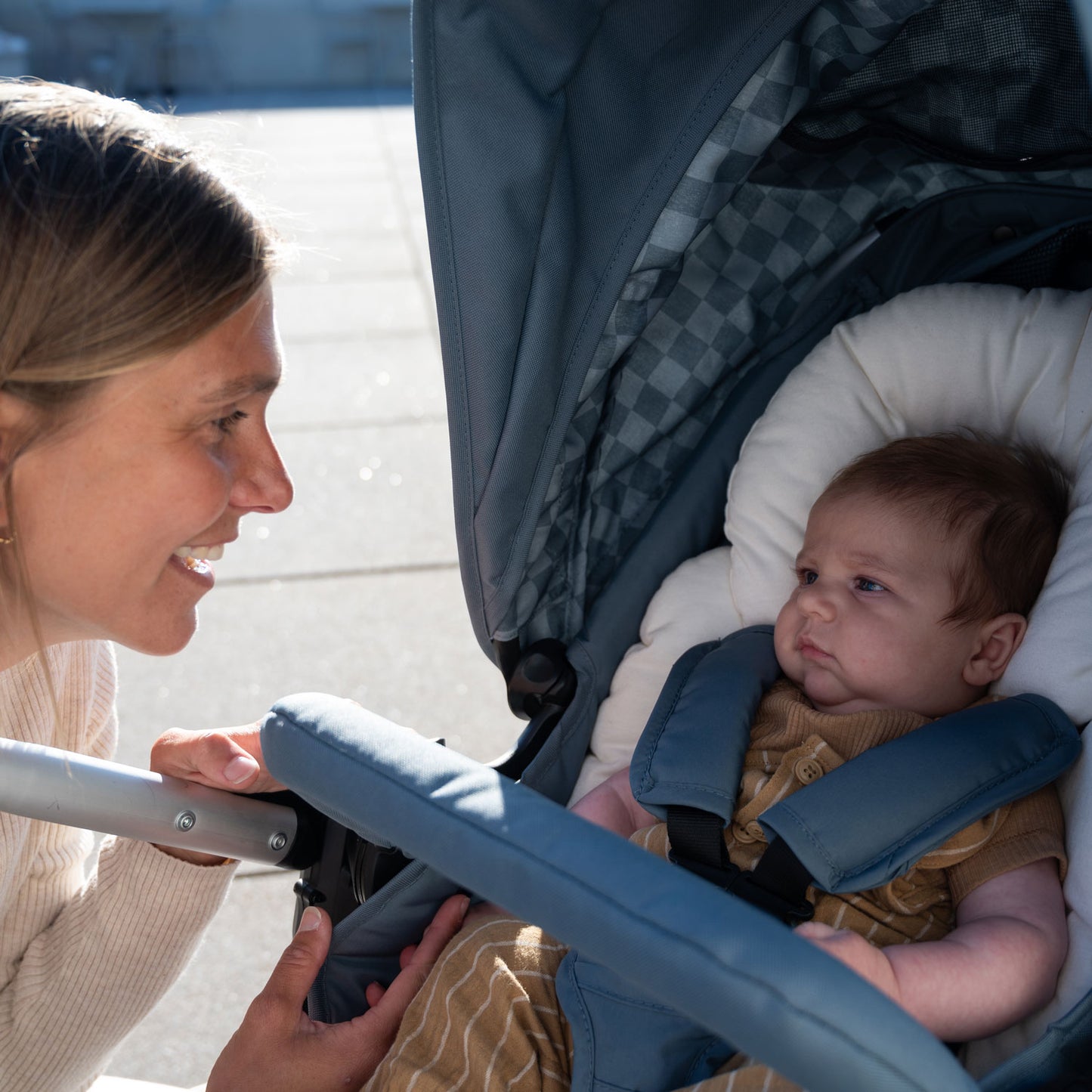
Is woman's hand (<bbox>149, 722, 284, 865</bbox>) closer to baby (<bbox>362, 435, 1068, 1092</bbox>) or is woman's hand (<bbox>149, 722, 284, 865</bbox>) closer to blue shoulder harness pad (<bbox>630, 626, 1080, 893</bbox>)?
baby (<bbox>362, 435, 1068, 1092</bbox>)

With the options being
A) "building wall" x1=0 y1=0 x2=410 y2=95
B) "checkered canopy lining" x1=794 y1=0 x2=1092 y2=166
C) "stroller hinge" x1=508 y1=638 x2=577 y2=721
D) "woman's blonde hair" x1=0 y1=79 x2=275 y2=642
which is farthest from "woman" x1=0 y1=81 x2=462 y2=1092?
"building wall" x1=0 y1=0 x2=410 y2=95

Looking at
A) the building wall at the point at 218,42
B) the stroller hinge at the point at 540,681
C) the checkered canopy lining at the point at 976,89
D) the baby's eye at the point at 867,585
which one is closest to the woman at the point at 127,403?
the stroller hinge at the point at 540,681

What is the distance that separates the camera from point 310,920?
1.12m

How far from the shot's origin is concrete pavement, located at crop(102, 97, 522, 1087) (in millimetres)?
1832

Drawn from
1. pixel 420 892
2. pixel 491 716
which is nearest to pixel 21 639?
pixel 420 892

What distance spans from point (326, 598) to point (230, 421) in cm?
169

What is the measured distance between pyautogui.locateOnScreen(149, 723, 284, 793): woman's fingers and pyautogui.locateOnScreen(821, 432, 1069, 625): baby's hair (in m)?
0.64

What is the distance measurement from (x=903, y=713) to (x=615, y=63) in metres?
0.65

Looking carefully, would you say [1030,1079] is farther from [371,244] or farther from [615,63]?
[371,244]

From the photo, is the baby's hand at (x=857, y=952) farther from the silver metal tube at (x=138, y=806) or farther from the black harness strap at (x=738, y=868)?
the silver metal tube at (x=138, y=806)

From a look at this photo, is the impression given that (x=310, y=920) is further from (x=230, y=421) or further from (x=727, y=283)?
(x=727, y=283)

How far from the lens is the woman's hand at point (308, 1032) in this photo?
1.02m

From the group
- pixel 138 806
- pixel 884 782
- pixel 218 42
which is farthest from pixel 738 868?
pixel 218 42

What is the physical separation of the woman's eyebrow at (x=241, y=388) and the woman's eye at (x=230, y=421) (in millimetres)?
→ 28
